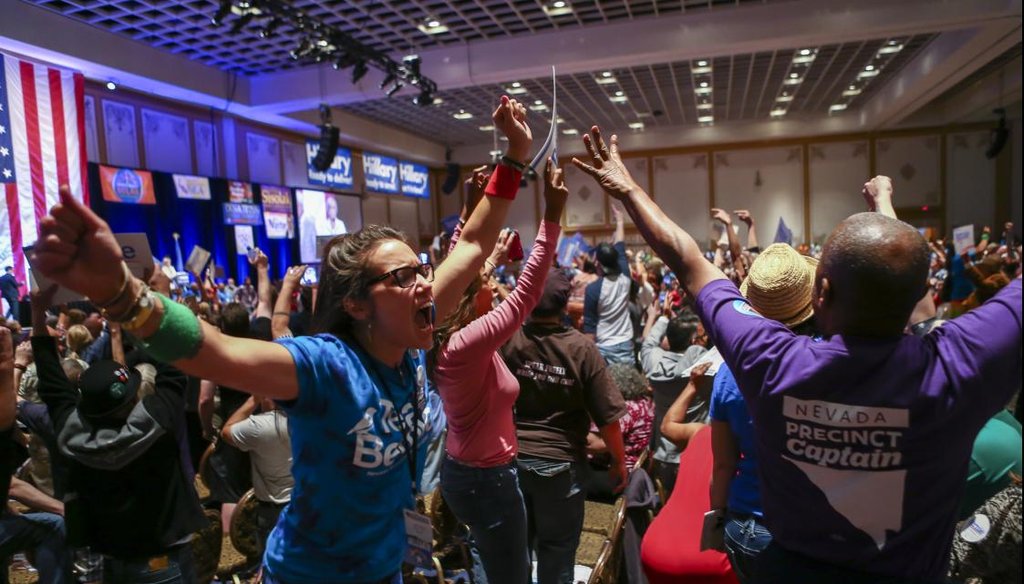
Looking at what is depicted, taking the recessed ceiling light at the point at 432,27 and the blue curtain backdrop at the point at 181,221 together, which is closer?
the recessed ceiling light at the point at 432,27

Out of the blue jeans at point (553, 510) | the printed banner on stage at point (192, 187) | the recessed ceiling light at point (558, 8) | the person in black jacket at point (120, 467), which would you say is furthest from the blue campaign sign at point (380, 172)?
the blue jeans at point (553, 510)

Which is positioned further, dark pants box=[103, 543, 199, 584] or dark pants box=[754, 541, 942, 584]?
dark pants box=[103, 543, 199, 584]

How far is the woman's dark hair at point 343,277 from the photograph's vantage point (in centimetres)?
136

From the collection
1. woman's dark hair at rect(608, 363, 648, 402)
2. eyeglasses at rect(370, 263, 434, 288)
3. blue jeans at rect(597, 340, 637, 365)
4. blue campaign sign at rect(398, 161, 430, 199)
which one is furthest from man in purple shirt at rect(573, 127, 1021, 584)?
blue campaign sign at rect(398, 161, 430, 199)

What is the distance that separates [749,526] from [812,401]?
27.8 inches

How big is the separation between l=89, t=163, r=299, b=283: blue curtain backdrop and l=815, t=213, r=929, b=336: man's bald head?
10269mm

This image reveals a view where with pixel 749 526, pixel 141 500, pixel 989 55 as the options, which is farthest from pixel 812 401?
pixel 989 55

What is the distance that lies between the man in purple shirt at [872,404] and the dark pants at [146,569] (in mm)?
1942

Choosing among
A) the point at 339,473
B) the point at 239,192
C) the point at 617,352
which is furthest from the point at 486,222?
the point at 239,192

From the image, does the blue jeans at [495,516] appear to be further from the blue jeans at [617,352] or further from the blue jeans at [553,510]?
the blue jeans at [617,352]

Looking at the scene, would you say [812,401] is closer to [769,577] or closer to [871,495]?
[871,495]

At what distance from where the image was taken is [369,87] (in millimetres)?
11016

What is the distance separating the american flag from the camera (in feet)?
24.9

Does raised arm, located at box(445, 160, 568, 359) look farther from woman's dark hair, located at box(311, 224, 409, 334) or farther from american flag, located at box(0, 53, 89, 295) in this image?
american flag, located at box(0, 53, 89, 295)
